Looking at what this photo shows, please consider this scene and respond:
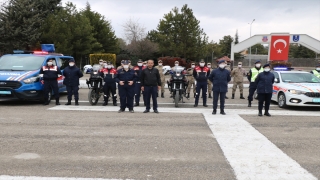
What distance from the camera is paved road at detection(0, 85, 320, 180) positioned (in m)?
4.57

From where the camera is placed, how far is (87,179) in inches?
165

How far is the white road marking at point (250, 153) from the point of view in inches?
176

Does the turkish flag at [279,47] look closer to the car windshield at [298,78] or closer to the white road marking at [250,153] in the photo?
the car windshield at [298,78]

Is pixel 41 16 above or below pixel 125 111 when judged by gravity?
above

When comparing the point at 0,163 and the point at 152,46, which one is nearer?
the point at 0,163

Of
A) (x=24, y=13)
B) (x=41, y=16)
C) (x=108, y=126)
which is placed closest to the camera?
(x=108, y=126)

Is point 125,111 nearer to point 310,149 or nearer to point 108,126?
point 108,126

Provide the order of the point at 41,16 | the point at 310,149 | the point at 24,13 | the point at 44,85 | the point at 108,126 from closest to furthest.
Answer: the point at 310,149, the point at 108,126, the point at 44,85, the point at 24,13, the point at 41,16

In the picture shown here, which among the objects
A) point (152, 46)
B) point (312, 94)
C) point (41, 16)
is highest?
point (41, 16)

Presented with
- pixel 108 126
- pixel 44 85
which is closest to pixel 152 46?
pixel 44 85

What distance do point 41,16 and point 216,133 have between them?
3711 centimetres

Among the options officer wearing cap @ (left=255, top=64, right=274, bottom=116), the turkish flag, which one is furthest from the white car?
the turkish flag

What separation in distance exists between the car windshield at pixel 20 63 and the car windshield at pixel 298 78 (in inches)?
363

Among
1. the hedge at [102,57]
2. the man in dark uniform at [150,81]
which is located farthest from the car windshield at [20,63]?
the hedge at [102,57]
